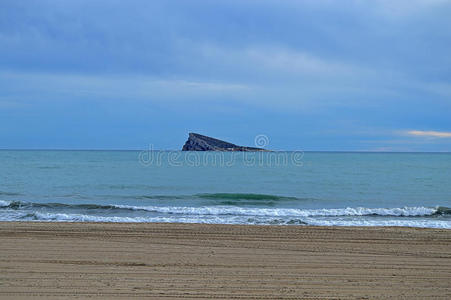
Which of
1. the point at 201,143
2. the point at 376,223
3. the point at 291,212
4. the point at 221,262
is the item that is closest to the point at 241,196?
the point at 291,212

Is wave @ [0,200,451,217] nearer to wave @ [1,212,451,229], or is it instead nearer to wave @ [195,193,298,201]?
wave @ [1,212,451,229]

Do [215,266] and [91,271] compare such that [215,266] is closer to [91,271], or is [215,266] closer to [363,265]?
[91,271]

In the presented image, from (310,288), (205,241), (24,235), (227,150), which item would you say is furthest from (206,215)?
(227,150)

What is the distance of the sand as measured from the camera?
20.3 ft

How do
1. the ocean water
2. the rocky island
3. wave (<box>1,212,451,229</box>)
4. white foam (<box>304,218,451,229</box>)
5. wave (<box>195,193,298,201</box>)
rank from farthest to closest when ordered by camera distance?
1. the rocky island
2. wave (<box>195,193,298,201</box>)
3. the ocean water
4. wave (<box>1,212,451,229</box>)
5. white foam (<box>304,218,451,229</box>)

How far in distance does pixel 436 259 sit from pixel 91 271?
24.0ft

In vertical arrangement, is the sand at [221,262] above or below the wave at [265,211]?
above

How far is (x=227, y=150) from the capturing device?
416ft

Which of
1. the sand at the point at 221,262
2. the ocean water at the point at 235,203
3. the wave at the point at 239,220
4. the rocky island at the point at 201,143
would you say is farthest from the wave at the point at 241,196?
the rocky island at the point at 201,143

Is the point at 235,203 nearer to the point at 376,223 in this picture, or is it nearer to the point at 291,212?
the point at 291,212

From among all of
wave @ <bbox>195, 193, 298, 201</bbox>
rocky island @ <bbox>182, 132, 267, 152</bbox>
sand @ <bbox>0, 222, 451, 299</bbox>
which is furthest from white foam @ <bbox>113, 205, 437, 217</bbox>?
rocky island @ <bbox>182, 132, 267, 152</bbox>

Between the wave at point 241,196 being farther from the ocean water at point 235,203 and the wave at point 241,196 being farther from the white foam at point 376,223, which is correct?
the white foam at point 376,223

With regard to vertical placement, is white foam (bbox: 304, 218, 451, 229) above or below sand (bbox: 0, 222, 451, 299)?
below

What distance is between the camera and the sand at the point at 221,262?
618 cm
